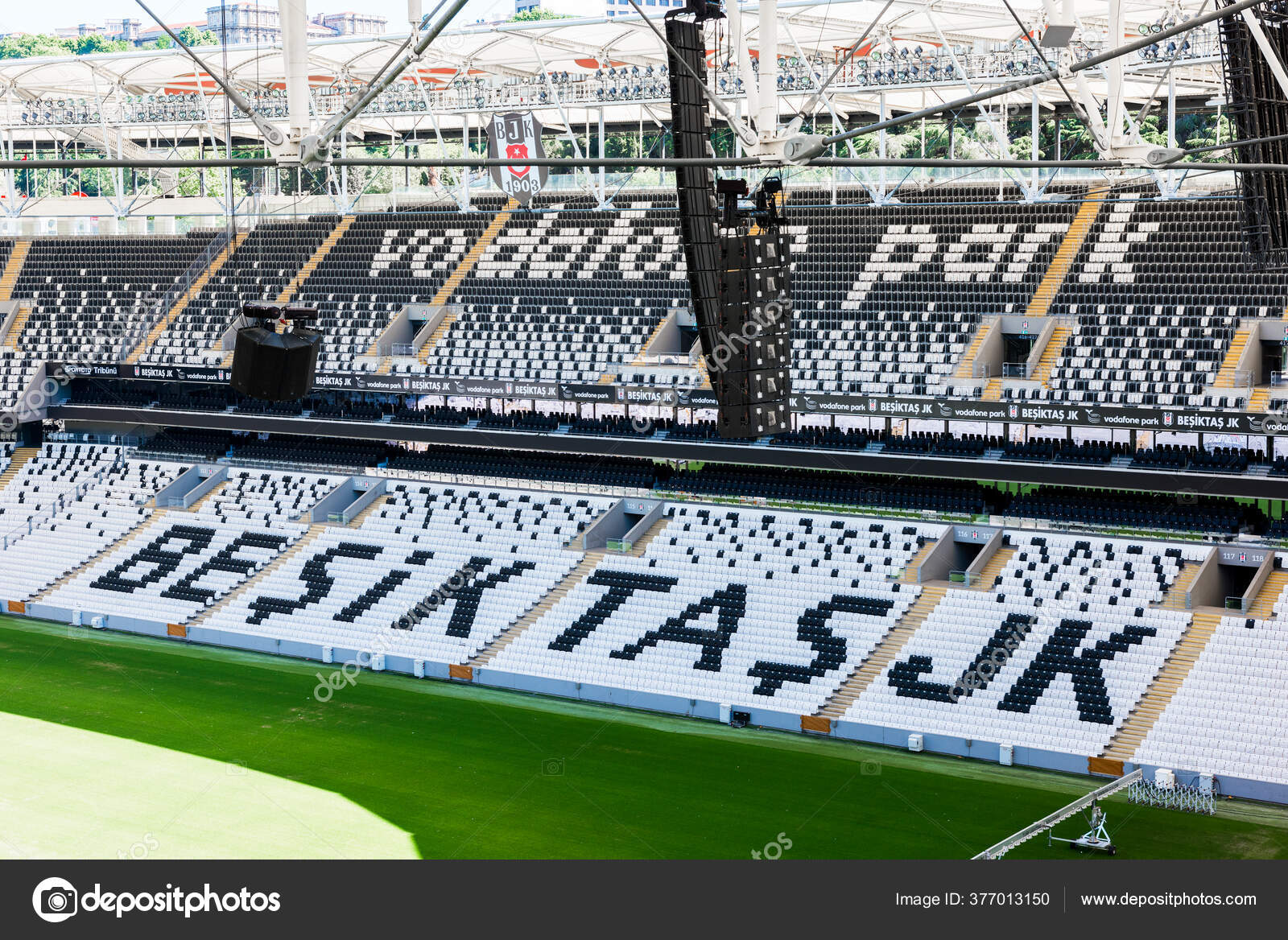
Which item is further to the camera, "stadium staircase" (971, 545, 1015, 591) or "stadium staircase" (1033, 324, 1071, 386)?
"stadium staircase" (1033, 324, 1071, 386)

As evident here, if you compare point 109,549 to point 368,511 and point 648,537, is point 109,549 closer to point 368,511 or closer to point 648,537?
point 368,511

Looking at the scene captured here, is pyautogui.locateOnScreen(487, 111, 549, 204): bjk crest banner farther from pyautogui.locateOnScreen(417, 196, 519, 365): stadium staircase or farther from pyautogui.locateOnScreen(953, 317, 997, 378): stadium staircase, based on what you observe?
pyautogui.locateOnScreen(953, 317, 997, 378): stadium staircase

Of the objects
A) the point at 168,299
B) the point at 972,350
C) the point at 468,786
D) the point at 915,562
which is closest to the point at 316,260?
the point at 168,299

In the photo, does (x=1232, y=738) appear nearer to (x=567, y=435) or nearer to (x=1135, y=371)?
(x=1135, y=371)

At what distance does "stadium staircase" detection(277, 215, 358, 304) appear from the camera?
4759 cm

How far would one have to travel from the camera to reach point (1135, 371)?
33.8 m

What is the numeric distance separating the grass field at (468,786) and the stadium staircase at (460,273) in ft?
44.2

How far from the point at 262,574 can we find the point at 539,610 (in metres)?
8.54

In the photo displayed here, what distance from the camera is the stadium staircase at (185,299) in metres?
47.2

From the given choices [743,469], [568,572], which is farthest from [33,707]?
[743,469]

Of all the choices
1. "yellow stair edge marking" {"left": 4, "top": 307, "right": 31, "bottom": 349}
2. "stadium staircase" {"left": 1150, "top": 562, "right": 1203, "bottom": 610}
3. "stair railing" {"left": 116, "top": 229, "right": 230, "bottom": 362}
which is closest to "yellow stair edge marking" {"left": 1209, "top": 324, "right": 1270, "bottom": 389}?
"stadium staircase" {"left": 1150, "top": 562, "right": 1203, "bottom": 610}

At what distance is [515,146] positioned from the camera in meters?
42.2

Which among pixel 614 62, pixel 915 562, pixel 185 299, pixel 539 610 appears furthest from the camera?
pixel 185 299

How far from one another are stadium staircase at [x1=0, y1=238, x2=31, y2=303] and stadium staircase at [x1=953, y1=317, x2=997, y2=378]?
33.5 meters
